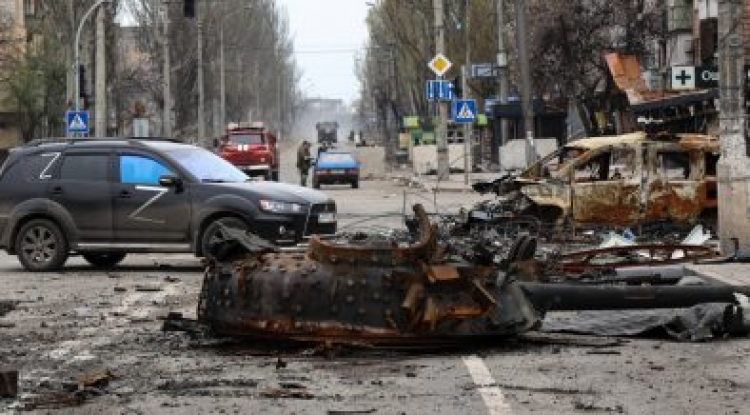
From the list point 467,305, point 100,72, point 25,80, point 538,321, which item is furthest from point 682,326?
point 25,80

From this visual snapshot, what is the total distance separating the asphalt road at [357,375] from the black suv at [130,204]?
4.73 m

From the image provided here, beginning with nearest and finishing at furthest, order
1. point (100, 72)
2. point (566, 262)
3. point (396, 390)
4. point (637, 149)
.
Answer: point (396, 390), point (566, 262), point (637, 149), point (100, 72)

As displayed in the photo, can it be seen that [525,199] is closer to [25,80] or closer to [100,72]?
[100,72]

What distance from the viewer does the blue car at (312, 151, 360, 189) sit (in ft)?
161

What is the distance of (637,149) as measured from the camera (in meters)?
19.7

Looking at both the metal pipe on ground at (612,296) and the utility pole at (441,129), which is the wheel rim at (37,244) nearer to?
the metal pipe on ground at (612,296)

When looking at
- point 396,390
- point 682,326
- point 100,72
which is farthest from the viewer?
point 100,72

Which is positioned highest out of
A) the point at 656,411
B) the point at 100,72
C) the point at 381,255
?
the point at 100,72

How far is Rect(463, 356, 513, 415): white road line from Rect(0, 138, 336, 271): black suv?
7606 millimetres

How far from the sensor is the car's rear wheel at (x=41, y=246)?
666 inches

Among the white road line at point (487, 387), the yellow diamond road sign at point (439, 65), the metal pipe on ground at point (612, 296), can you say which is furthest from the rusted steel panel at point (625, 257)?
the yellow diamond road sign at point (439, 65)

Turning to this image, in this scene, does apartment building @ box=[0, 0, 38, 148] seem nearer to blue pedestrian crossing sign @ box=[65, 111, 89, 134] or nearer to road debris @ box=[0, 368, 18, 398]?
blue pedestrian crossing sign @ box=[65, 111, 89, 134]

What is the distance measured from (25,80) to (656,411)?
6603cm

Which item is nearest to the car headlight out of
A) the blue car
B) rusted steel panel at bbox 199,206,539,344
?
rusted steel panel at bbox 199,206,539,344
